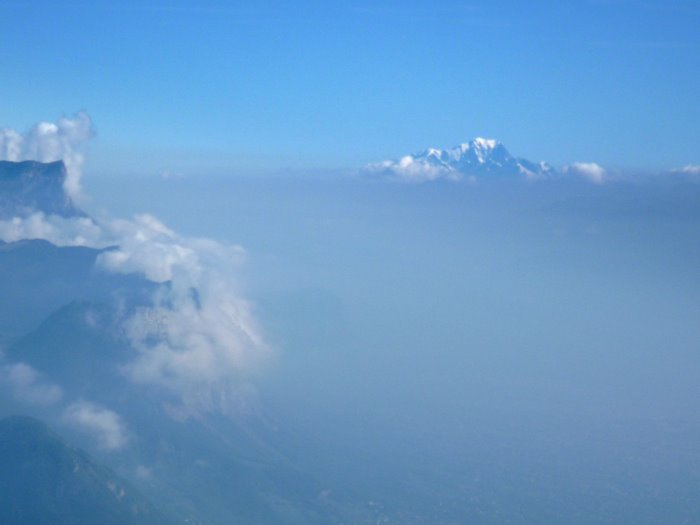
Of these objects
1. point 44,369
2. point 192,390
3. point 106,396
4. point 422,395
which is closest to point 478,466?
point 422,395

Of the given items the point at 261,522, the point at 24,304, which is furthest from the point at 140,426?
the point at 24,304

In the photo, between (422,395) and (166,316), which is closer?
(166,316)

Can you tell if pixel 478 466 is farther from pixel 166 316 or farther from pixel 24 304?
pixel 24 304

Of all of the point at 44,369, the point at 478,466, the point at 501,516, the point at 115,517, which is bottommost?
the point at 115,517

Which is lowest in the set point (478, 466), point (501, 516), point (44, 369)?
point (501, 516)

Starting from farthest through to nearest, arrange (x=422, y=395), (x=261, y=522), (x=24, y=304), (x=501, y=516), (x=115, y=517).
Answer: (x=422, y=395)
(x=24, y=304)
(x=501, y=516)
(x=261, y=522)
(x=115, y=517)

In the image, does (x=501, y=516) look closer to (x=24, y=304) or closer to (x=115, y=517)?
(x=115, y=517)

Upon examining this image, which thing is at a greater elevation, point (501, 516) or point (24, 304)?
point (24, 304)

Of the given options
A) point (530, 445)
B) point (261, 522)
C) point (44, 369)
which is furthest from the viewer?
point (530, 445)

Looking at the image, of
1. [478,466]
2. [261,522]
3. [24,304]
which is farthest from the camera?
[24,304]
